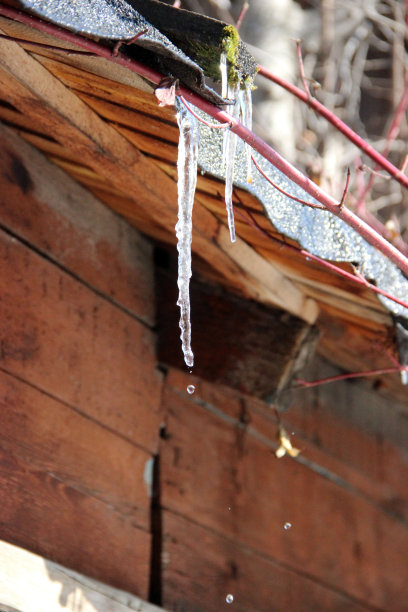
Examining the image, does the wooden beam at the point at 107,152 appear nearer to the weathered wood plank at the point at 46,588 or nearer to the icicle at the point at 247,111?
the icicle at the point at 247,111

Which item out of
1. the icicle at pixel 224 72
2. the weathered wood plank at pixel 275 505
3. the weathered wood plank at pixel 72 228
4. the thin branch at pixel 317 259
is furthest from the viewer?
the weathered wood plank at pixel 275 505

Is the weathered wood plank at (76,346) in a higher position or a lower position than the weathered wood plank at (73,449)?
higher

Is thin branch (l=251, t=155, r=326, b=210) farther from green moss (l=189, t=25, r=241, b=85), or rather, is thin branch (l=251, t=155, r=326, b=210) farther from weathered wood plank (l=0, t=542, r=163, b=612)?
weathered wood plank (l=0, t=542, r=163, b=612)

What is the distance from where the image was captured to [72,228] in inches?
101

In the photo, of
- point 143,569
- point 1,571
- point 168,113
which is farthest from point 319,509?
point 168,113

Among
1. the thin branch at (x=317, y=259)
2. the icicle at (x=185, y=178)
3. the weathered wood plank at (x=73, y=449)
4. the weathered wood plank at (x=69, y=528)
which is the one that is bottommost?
the weathered wood plank at (x=69, y=528)

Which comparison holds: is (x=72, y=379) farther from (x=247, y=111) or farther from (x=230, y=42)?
(x=230, y=42)

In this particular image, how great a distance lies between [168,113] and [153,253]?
4.17ft

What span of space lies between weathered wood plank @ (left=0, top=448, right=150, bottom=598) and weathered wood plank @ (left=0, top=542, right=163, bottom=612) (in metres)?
0.08

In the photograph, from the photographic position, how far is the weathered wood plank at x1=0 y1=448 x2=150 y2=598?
209cm

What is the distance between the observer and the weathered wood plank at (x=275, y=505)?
285cm

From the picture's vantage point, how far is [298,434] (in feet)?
11.1

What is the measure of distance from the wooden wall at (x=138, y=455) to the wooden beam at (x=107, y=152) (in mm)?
308

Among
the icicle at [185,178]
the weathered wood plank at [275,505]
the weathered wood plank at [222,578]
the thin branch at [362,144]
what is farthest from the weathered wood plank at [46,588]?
the thin branch at [362,144]
